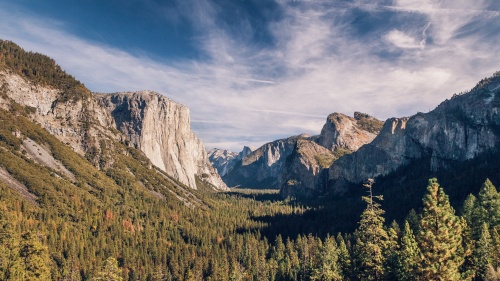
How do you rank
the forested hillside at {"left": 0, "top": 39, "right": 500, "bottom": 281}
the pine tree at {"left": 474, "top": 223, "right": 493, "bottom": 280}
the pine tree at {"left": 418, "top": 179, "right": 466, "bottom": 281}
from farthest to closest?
the pine tree at {"left": 474, "top": 223, "right": 493, "bottom": 280}
the forested hillside at {"left": 0, "top": 39, "right": 500, "bottom": 281}
the pine tree at {"left": 418, "top": 179, "right": 466, "bottom": 281}

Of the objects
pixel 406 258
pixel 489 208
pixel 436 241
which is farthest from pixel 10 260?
pixel 489 208

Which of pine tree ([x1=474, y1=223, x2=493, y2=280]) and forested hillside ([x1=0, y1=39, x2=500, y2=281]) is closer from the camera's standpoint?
forested hillside ([x1=0, y1=39, x2=500, y2=281])

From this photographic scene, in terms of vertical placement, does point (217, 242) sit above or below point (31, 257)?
below

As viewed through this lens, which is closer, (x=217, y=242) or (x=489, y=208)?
(x=489, y=208)

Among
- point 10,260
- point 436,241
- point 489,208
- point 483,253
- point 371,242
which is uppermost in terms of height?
point 489,208

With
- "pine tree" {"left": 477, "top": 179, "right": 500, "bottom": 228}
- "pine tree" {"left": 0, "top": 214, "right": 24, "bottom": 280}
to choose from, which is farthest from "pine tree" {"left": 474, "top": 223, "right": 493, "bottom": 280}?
"pine tree" {"left": 0, "top": 214, "right": 24, "bottom": 280}

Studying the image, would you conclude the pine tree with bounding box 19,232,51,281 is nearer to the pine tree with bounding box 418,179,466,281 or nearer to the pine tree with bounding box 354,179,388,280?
the pine tree with bounding box 354,179,388,280

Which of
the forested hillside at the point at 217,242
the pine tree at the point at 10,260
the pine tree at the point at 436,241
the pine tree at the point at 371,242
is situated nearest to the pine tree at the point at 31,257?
the forested hillside at the point at 217,242

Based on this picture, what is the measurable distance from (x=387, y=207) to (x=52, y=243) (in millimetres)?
183739

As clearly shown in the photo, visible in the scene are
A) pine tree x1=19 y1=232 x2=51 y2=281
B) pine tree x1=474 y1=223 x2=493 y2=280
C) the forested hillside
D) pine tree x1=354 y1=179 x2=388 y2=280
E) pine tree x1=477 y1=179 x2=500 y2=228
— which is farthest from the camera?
pine tree x1=477 y1=179 x2=500 y2=228

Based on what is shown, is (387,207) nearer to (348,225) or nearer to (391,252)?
(348,225)

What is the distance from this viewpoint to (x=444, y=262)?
38.9 meters

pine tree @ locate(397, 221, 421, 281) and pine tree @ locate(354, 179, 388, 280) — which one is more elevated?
pine tree @ locate(354, 179, 388, 280)

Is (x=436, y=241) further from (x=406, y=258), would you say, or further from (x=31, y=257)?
(x=31, y=257)
